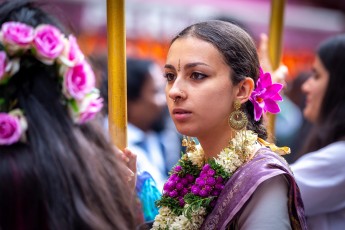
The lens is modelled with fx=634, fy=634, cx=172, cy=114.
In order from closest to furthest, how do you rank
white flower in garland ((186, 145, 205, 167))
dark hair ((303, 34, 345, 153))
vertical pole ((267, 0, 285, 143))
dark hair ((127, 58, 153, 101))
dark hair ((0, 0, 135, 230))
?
dark hair ((0, 0, 135, 230)), white flower in garland ((186, 145, 205, 167)), vertical pole ((267, 0, 285, 143)), dark hair ((303, 34, 345, 153)), dark hair ((127, 58, 153, 101))

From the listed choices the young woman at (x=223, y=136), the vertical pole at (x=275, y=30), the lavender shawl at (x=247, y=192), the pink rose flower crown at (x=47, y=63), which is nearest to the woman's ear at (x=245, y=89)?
the young woman at (x=223, y=136)

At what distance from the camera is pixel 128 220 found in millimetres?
1589

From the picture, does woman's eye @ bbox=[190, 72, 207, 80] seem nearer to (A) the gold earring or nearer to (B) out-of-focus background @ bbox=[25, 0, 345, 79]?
(A) the gold earring

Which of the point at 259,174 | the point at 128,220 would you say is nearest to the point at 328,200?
the point at 259,174

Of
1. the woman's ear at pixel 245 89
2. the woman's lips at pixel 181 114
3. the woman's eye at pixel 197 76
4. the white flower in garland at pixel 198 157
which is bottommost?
the white flower in garland at pixel 198 157

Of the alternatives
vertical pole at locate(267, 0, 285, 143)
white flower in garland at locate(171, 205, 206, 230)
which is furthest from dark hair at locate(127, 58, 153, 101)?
white flower in garland at locate(171, 205, 206, 230)

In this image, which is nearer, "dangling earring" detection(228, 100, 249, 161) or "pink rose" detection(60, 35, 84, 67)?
"pink rose" detection(60, 35, 84, 67)

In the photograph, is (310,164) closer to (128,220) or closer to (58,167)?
(128,220)

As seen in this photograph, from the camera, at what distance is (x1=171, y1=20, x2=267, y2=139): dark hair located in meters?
2.21

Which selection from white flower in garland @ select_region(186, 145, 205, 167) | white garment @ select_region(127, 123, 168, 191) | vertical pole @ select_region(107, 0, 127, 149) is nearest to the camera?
vertical pole @ select_region(107, 0, 127, 149)

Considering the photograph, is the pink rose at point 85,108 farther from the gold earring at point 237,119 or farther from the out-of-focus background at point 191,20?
the out-of-focus background at point 191,20

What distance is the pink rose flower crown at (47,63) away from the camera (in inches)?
56.9

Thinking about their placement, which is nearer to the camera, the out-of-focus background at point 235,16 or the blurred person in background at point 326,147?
the blurred person in background at point 326,147

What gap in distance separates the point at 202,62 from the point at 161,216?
57 centimetres
